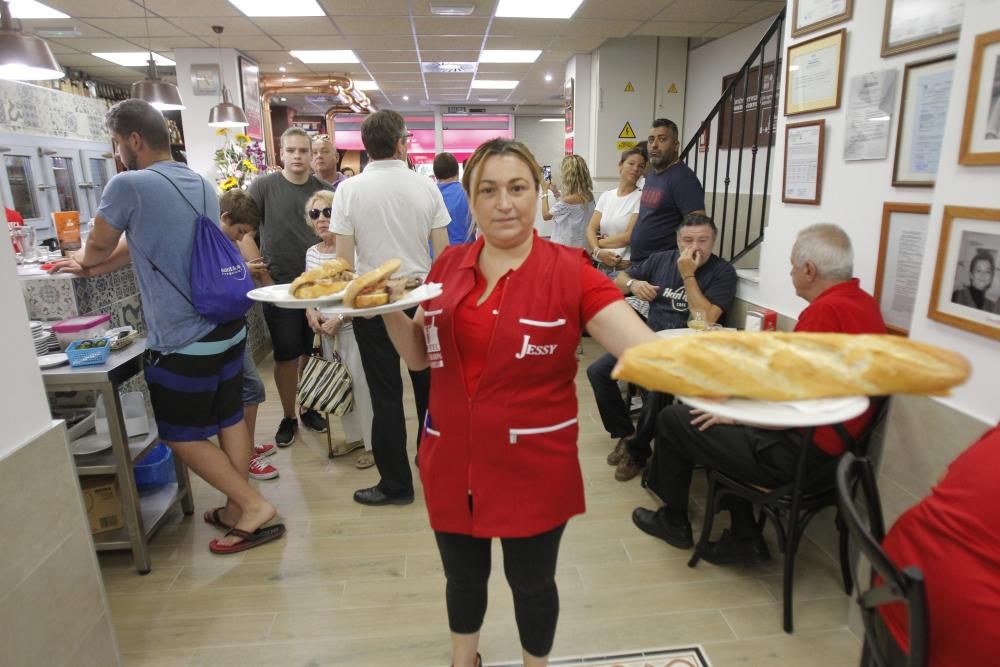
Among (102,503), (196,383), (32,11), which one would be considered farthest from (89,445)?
(32,11)

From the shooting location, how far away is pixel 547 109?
46.7 feet

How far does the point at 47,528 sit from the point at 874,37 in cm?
300

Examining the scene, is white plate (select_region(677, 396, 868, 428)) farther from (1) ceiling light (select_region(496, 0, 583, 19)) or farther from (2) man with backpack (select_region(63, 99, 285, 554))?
(1) ceiling light (select_region(496, 0, 583, 19))

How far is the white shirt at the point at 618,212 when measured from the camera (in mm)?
4191

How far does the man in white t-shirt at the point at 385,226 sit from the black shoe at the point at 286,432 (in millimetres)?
1054

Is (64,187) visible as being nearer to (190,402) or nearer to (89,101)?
(89,101)

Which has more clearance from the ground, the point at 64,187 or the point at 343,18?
the point at 343,18

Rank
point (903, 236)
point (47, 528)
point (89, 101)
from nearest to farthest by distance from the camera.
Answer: point (47, 528) < point (903, 236) < point (89, 101)

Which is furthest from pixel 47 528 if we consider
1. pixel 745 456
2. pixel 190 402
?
pixel 745 456

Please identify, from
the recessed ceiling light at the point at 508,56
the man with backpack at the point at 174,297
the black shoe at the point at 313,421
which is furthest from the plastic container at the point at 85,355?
the recessed ceiling light at the point at 508,56

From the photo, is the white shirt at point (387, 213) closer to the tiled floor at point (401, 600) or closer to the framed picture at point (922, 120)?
the tiled floor at point (401, 600)

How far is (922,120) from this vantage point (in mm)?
1931

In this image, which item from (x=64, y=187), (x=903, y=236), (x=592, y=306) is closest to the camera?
→ (x=592, y=306)

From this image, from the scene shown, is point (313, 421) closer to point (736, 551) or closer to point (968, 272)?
point (736, 551)
